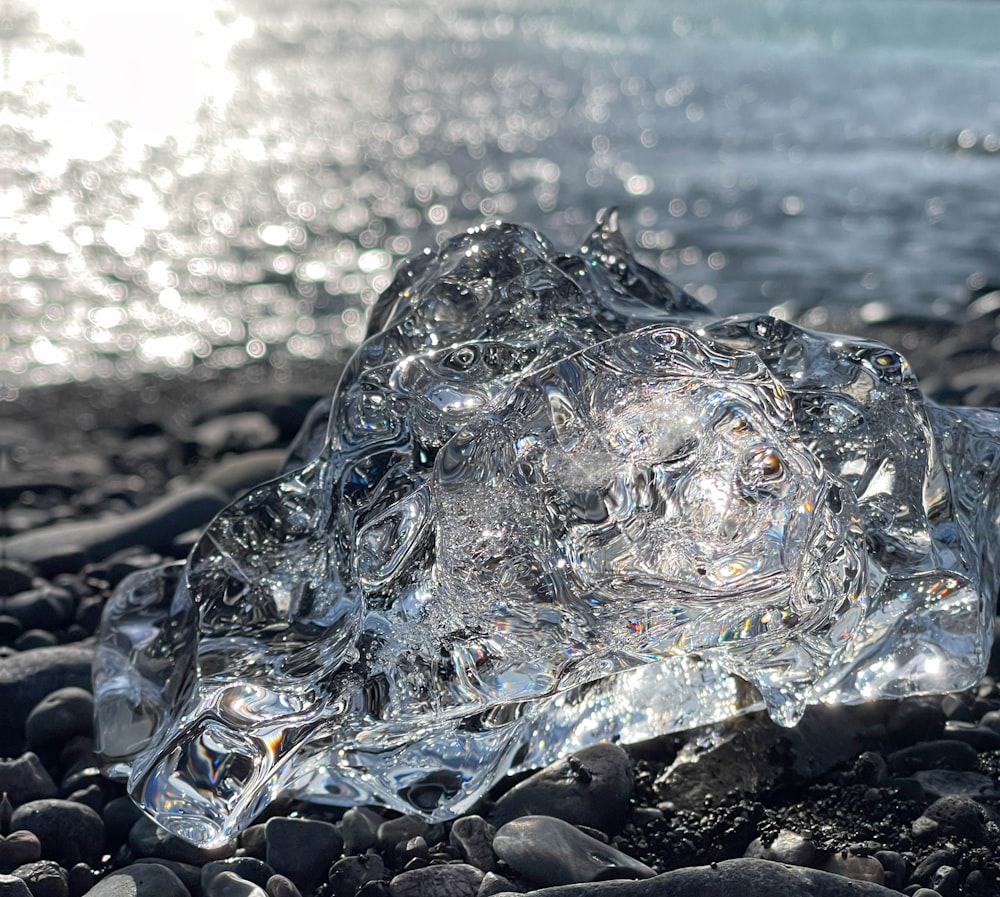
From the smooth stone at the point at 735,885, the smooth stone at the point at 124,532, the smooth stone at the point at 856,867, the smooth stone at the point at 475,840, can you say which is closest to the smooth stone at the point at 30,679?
the smooth stone at the point at 124,532

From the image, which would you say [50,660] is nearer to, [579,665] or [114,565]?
[114,565]

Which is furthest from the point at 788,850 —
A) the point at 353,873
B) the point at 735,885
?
the point at 353,873

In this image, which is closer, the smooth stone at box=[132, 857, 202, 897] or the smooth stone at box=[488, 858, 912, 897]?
the smooth stone at box=[488, 858, 912, 897]

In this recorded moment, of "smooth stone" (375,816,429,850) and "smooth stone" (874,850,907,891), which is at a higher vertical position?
"smooth stone" (874,850,907,891)

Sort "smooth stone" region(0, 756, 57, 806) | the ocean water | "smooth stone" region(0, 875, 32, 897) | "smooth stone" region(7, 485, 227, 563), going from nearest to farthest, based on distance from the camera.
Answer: "smooth stone" region(0, 875, 32, 897)
"smooth stone" region(0, 756, 57, 806)
"smooth stone" region(7, 485, 227, 563)
the ocean water

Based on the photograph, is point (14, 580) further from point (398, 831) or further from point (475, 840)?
point (475, 840)

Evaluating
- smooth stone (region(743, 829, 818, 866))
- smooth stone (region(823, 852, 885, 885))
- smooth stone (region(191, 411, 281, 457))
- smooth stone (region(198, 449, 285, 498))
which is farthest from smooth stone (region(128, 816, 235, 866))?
smooth stone (region(191, 411, 281, 457))

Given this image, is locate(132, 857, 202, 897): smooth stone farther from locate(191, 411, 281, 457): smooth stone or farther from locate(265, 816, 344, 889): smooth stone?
locate(191, 411, 281, 457): smooth stone
